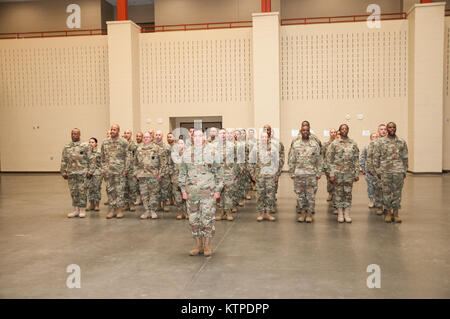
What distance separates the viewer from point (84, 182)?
779cm

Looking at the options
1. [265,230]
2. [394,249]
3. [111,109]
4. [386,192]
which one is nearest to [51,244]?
[265,230]

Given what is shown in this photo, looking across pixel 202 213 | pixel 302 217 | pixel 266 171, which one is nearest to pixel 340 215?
pixel 302 217

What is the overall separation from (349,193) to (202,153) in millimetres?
3130

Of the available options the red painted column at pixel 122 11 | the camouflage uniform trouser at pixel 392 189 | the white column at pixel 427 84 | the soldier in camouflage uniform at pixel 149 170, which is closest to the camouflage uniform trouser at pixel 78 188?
the soldier in camouflage uniform at pixel 149 170

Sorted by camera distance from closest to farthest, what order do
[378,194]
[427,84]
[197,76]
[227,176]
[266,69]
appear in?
[227,176] → [378,194] → [427,84] → [266,69] → [197,76]

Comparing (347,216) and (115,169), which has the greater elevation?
(115,169)

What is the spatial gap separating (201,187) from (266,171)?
2199 mm

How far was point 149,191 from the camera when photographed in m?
7.63

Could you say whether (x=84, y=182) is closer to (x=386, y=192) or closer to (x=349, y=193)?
(x=349, y=193)

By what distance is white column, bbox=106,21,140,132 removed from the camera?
51.2 feet

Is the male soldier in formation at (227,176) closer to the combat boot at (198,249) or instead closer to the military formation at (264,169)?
the military formation at (264,169)

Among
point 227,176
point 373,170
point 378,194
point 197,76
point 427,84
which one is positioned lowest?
point 378,194

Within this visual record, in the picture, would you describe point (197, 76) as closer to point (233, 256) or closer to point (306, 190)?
point (306, 190)

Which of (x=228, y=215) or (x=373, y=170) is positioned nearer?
(x=373, y=170)
